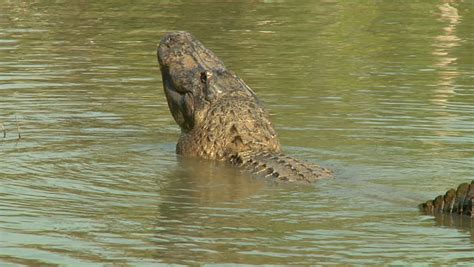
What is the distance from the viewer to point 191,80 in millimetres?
11836

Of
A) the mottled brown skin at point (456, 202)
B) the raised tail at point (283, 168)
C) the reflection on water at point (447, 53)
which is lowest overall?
the reflection on water at point (447, 53)

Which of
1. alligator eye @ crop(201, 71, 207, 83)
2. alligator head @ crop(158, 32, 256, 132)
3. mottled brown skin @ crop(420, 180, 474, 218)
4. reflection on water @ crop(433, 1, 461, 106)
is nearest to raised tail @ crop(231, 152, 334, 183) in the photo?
alligator head @ crop(158, 32, 256, 132)

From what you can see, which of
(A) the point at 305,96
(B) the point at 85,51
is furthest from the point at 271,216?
(B) the point at 85,51

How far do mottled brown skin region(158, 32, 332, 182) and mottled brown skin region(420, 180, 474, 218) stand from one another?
191 cm

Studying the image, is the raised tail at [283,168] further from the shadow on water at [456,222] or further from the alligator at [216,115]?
the shadow on water at [456,222]

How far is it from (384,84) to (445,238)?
279 inches

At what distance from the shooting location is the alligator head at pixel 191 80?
11.7 metres

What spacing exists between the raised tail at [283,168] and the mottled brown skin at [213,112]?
1 cm

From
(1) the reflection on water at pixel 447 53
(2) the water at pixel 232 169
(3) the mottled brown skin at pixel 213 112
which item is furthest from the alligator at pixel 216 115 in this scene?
(1) the reflection on water at pixel 447 53

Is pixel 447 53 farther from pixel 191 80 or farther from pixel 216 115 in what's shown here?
pixel 216 115

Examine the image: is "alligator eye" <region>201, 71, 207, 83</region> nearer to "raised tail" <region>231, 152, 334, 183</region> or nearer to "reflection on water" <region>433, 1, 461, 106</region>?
"raised tail" <region>231, 152, 334, 183</region>

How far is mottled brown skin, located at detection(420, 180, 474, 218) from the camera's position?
8.81 m

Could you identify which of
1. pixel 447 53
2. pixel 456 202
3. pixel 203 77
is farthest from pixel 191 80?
pixel 447 53

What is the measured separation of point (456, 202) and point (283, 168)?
6.36 ft
